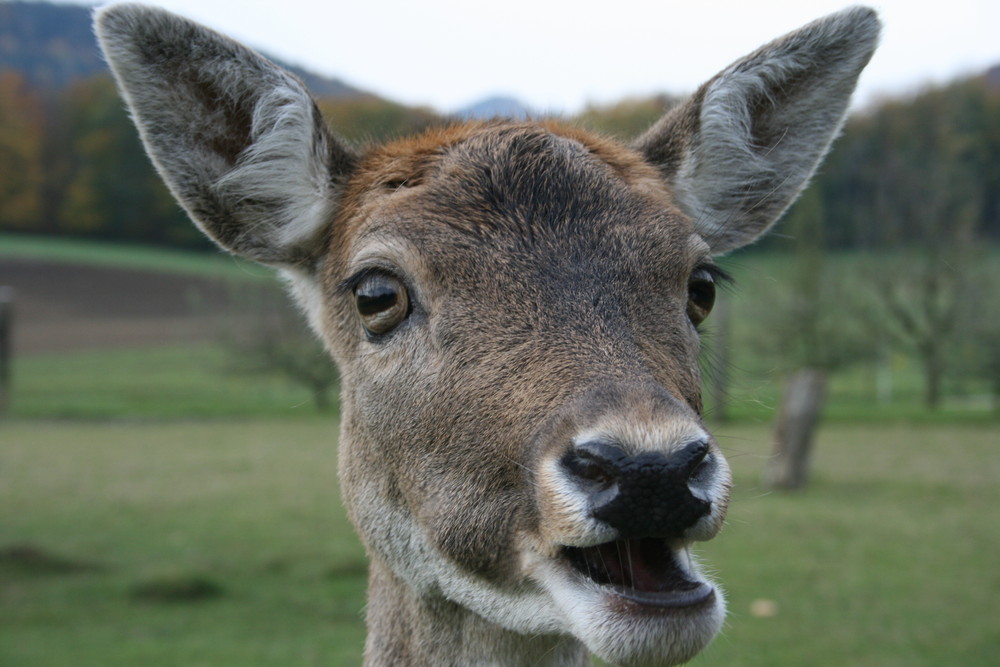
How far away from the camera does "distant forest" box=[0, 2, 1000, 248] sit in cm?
2511

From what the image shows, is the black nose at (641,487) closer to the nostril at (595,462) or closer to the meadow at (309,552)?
the nostril at (595,462)

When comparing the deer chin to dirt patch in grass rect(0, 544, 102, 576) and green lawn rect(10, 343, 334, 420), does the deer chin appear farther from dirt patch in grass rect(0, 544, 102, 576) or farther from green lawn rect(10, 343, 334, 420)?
green lawn rect(10, 343, 334, 420)

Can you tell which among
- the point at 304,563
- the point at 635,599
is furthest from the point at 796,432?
the point at 635,599

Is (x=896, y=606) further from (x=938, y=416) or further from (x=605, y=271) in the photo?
(x=938, y=416)

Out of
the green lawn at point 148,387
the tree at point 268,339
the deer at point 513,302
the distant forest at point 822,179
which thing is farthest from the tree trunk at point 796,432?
the tree at point 268,339

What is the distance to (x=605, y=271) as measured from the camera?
11.3ft

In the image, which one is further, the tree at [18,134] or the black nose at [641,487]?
the tree at [18,134]

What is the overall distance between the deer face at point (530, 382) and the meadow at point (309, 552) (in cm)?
137

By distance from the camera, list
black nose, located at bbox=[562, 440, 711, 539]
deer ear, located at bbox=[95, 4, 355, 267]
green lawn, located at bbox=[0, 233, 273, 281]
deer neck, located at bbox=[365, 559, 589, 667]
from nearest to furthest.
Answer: black nose, located at bbox=[562, 440, 711, 539], deer neck, located at bbox=[365, 559, 589, 667], deer ear, located at bbox=[95, 4, 355, 267], green lawn, located at bbox=[0, 233, 273, 281]

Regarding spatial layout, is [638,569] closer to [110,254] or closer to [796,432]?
[796,432]

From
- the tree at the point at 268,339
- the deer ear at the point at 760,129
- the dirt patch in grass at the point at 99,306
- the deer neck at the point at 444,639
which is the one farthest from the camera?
the dirt patch in grass at the point at 99,306

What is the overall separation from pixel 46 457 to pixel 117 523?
6858mm

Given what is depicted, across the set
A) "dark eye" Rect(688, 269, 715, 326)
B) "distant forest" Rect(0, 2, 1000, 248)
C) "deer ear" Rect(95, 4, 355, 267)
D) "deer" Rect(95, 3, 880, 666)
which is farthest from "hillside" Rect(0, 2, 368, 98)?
"dark eye" Rect(688, 269, 715, 326)

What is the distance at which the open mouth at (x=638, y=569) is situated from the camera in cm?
283
